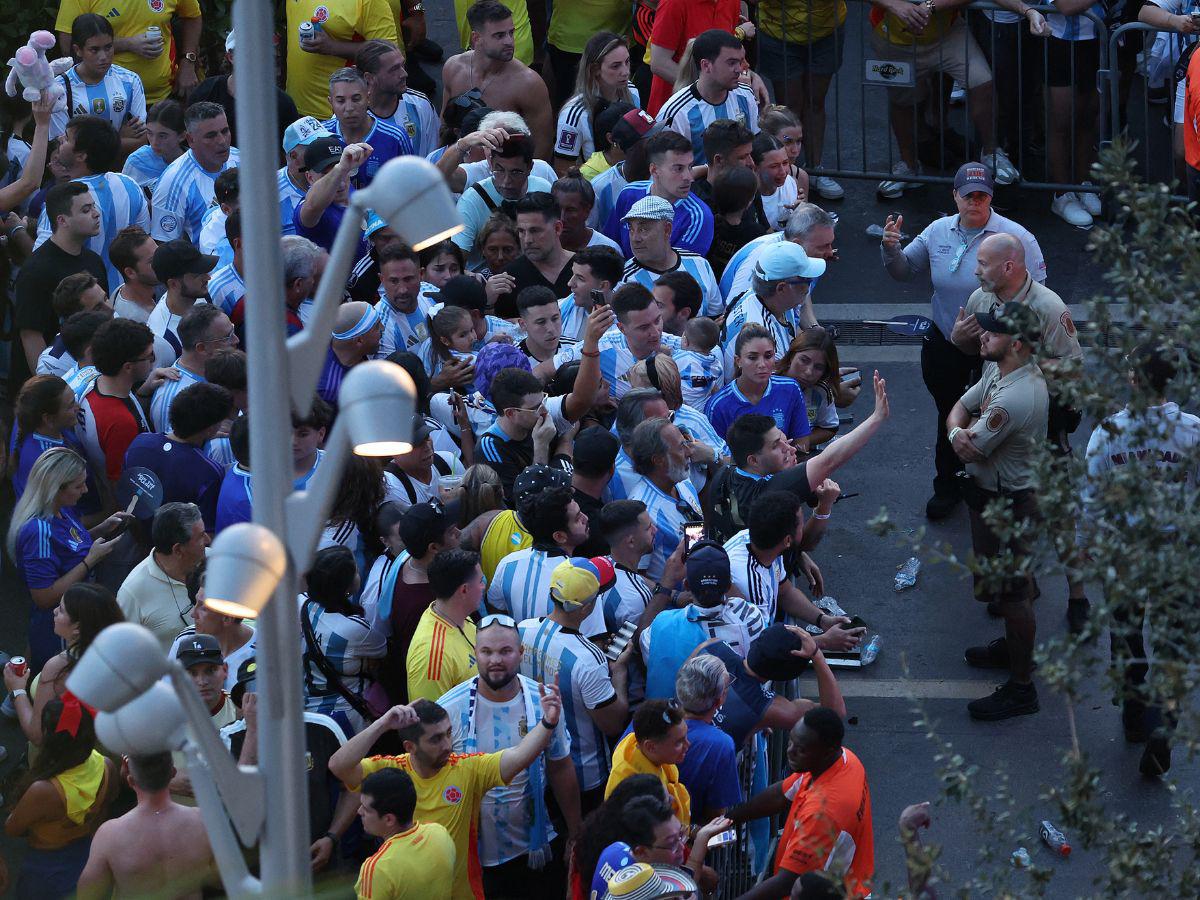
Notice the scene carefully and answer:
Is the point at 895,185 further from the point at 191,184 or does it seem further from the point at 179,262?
A: the point at 179,262

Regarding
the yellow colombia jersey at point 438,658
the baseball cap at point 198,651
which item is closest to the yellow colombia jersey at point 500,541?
the yellow colombia jersey at point 438,658

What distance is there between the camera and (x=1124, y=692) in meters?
4.73

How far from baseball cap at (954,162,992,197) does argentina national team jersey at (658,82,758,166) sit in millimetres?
1945

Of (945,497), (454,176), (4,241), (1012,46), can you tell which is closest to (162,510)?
(4,241)

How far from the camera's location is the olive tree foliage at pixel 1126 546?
182 inches

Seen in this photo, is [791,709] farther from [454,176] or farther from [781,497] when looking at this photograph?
[454,176]

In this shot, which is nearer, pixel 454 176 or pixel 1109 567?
pixel 1109 567

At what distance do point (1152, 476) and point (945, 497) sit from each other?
5.62 metres

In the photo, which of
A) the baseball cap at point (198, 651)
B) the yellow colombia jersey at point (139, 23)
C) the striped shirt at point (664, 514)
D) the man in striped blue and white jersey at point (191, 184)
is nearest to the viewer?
the baseball cap at point (198, 651)

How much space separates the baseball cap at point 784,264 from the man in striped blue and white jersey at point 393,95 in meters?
3.22

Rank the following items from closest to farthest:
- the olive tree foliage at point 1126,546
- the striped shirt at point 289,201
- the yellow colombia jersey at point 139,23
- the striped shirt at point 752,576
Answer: the olive tree foliage at point 1126,546 < the striped shirt at point 752,576 < the striped shirt at point 289,201 < the yellow colombia jersey at point 139,23

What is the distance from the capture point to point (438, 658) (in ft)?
22.3

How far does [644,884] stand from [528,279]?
4.81 metres

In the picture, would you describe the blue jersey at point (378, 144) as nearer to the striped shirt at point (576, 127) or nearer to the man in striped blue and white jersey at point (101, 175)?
the striped shirt at point (576, 127)
